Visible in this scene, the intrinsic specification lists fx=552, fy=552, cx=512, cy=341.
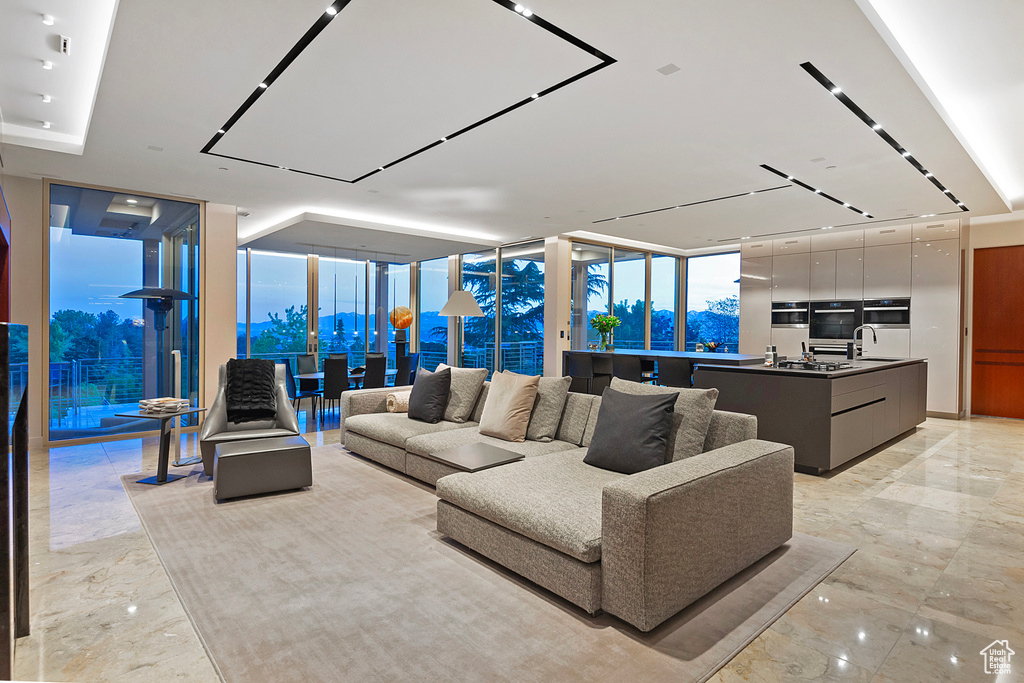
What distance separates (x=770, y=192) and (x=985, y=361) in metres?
4.49

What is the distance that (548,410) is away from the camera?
3984mm

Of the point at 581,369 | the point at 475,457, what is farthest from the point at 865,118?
the point at 581,369

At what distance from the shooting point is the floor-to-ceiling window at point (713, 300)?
10.3m

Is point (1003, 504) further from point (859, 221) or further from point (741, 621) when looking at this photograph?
point (859, 221)

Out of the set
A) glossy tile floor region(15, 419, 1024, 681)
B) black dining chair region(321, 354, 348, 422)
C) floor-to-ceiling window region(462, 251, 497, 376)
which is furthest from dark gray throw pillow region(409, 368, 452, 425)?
floor-to-ceiling window region(462, 251, 497, 376)

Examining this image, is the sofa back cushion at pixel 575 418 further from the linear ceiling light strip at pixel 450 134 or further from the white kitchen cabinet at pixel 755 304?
the white kitchen cabinet at pixel 755 304

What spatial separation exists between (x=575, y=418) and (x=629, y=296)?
6.33 meters

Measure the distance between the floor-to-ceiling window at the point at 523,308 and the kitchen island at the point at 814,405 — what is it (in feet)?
14.1

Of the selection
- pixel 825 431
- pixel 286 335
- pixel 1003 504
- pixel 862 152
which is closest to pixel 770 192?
pixel 862 152

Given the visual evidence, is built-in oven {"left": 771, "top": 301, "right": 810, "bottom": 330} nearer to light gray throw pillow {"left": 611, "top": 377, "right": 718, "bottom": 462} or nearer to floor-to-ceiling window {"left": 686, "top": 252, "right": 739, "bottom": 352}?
floor-to-ceiling window {"left": 686, "top": 252, "right": 739, "bottom": 352}

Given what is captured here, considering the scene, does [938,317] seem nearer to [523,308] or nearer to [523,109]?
[523,308]

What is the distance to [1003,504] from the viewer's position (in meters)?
3.73

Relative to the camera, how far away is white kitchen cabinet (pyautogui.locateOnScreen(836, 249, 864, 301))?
26.1ft
